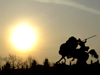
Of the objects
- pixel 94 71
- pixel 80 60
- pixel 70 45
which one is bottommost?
pixel 94 71

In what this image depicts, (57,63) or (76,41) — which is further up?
(76,41)

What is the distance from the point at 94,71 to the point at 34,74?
8.27 metres

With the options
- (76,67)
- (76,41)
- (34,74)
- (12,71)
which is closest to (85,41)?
(76,41)

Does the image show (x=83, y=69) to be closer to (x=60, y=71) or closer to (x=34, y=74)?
(x=60, y=71)

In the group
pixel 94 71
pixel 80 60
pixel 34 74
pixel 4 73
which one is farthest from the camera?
pixel 4 73

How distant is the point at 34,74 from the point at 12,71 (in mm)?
8194

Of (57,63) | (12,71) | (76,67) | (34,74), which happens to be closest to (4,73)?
(12,71)

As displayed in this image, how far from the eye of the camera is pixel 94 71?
12.8 m

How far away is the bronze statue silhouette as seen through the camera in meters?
15.0

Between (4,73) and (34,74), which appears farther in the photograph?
(4,73)

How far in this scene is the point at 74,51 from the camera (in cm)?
1523

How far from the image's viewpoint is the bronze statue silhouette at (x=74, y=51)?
15.0 m

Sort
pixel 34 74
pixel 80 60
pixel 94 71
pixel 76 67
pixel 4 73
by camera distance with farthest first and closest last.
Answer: pixel 4 73 < pixel 34 74 < pixel 80 60 < pixel 76 67 < pixel 94 71

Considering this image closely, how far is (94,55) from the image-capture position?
50.4 feet
